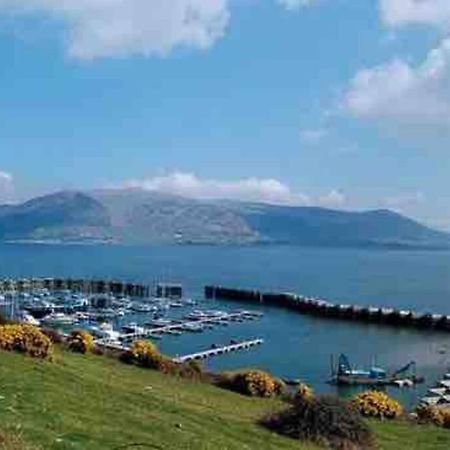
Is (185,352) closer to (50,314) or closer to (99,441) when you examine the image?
(50,314)

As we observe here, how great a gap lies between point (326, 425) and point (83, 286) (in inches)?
5920

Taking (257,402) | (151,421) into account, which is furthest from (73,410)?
(257,402)

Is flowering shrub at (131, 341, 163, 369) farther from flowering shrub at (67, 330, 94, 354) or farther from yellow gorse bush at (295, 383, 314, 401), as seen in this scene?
yellow gorse bush at (295, 383, 314, 401)

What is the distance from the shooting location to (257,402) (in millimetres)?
26375

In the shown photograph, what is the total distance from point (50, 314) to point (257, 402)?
96083 mm

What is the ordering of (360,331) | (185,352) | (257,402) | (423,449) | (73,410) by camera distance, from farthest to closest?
(360,331) → (185,352) → (257,402) → (423,449) → (73,410)

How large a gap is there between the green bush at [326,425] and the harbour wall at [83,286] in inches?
5523

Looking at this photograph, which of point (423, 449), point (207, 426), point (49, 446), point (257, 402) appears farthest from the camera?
point (257, 402)

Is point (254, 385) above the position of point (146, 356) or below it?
below

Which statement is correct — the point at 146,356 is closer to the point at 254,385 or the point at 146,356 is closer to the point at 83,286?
the point at 254,385

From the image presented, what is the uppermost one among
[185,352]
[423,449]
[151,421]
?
[151,421]

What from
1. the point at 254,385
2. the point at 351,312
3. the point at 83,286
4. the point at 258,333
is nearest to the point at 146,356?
the point at 254,385

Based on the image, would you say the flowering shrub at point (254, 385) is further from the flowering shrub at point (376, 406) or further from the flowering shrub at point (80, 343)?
the flowering shrub at point (80, 343)

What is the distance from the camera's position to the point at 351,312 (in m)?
132
